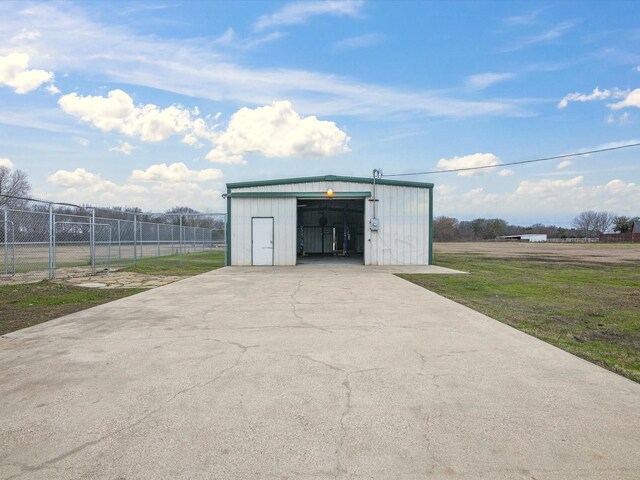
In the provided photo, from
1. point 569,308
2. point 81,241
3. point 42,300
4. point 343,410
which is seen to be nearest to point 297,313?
point 343,410

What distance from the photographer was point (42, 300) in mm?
9328

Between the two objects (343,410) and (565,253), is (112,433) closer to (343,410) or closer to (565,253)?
(343,410)

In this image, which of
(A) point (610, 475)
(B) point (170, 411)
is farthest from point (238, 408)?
(A) point (610, 475)

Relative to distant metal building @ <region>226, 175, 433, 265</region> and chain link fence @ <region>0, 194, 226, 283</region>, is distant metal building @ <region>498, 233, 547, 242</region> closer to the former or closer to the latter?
distant metal building @ <region>226, 175, 433, 265</region>

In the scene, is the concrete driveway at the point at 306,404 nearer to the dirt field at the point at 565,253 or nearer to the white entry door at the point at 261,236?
the white entry door at the point at 261,236

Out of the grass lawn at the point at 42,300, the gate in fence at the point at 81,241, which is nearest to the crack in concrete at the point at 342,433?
the grass lawn at the point at 42,300

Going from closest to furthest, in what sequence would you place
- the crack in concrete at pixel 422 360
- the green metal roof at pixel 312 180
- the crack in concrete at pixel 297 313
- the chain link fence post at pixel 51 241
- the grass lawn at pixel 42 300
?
the crack in concrete at pixel 422 360
the crack in concrete at pixel 297 313
the grass lawn at pixel 42 300
the chain link fence post at pixel 51 241
the green metal roof at pixel 312 180

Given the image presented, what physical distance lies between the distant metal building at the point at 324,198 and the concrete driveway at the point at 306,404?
13.6m

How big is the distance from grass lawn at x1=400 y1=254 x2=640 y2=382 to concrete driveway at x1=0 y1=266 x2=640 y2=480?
0.55 metres

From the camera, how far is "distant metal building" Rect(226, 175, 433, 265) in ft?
66.9

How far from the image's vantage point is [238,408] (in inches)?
140

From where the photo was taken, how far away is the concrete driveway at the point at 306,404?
8.98ft

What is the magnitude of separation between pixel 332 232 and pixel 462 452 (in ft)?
106

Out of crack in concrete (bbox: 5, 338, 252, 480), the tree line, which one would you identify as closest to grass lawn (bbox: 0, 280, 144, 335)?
crack in concrete (bbox: 5, 338, 252, 480)
